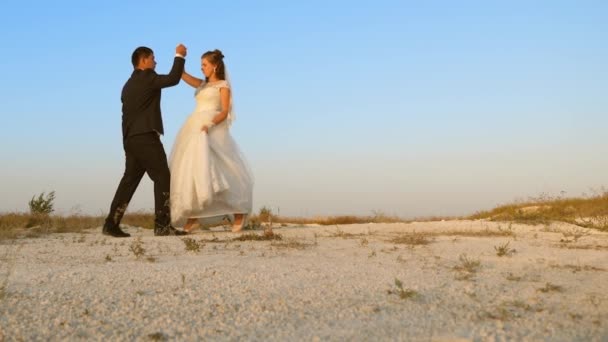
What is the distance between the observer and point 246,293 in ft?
11.9

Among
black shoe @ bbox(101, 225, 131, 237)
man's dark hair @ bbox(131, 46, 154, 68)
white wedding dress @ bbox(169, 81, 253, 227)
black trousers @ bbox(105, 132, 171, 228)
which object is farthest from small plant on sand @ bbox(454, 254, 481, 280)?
man's dark hair @ bbox(131, 46, 154, 68)

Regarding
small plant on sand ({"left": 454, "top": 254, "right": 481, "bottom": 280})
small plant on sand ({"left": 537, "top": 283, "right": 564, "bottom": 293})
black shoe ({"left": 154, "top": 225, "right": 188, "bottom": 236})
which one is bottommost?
small plant on sand ({"left": 537, "top": 283, "right": 564, "bottom": 293})

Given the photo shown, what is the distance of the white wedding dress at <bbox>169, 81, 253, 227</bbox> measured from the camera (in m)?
7.90

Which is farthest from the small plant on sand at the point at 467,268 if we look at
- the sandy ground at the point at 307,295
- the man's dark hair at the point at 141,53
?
the man's dark hair at the point at 141,53

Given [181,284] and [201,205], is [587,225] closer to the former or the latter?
[201,205]

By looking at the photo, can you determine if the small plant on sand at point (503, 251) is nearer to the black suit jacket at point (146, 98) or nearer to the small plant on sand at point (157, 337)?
the small plant on sand at point (157, 337)

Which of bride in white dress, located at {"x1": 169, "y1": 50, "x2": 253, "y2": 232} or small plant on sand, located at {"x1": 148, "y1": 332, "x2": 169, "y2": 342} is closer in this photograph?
small plant on sand, located at {"x1": 148, "y1": 332, "x2": 169, "y2": 342}

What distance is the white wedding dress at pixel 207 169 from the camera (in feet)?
25.9

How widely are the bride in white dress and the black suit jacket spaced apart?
477mm

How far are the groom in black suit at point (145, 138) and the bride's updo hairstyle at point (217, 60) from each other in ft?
1.57

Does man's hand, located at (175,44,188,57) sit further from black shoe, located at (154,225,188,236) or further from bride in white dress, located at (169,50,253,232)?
black shoe, located at (154,225,188,236)

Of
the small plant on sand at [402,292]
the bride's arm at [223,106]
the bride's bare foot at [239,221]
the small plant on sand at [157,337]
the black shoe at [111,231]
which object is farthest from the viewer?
the bride's bare foot at [239,221]

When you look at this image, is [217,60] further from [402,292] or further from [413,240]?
[402,292]

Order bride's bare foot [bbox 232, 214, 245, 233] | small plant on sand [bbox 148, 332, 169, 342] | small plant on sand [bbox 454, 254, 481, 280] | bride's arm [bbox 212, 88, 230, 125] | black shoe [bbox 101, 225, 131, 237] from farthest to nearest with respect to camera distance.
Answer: bride's bare foot [bbox 232, 214, 245, 233] < bride's arm [bbox 212, 88, 230, 125] < black shoe [bbox 101, 225, 131, 237] < small plant on sand [bbox 454, 254, 481, 280] < small plant on sand [bbox 148, 332, 169, 342]
